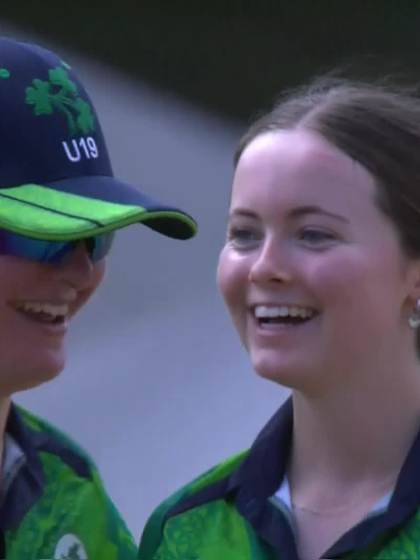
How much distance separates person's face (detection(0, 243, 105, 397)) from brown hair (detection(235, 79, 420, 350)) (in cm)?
26

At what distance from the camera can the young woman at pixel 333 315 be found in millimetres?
1521

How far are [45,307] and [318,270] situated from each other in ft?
1.09

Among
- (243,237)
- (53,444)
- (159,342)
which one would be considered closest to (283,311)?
(243,237)

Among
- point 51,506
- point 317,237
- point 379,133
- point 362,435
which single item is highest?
point 379,133

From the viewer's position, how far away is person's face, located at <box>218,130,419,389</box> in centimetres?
151

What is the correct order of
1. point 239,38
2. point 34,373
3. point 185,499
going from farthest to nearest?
point 239,38 → point 185,499 → point 34,373

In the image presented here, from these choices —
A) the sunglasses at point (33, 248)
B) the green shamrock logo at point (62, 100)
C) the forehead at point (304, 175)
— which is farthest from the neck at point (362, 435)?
the green shamrock logo at point (62, 100)

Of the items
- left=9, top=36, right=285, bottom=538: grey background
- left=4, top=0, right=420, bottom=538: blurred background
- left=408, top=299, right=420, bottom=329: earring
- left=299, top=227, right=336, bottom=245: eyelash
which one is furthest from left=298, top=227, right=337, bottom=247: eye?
left=9, top=36, right=285, bottom=538: grey background

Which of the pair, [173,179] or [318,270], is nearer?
[318,270]

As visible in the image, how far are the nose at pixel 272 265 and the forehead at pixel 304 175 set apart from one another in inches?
2.1

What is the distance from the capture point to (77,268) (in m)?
1.64

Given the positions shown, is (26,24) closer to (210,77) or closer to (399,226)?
(210,77)

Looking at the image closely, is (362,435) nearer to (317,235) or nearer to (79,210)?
(317,235)

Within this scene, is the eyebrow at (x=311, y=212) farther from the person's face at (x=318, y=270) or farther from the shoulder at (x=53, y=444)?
the shoulder at (x=53, y=444)
